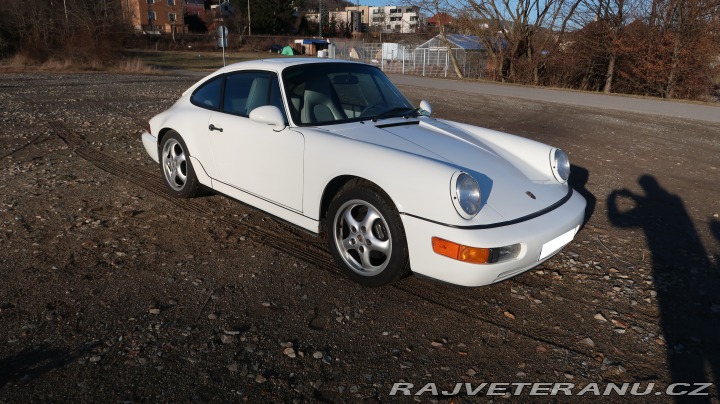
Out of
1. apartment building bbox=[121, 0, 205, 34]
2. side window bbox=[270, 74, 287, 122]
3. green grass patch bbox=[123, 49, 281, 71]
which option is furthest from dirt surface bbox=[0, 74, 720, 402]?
apartment building bbox=[121, 0, 205, 34]

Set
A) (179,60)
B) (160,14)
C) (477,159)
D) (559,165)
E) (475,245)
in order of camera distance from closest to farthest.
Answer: (475,245) < (477,159) < (559,165) < (179,60) < (160,14)

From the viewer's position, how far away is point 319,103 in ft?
13.4

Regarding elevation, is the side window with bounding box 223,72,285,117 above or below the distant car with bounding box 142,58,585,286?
above

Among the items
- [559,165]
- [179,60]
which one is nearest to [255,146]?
[559,165]

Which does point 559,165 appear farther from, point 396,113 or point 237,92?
point 237,92

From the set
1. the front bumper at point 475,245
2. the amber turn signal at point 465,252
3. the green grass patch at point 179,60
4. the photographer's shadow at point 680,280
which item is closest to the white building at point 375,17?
the green grass patch at point 179,60

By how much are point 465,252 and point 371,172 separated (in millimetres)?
811

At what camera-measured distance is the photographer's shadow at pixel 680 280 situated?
9.18 ft

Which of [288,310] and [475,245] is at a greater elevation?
[475,245]

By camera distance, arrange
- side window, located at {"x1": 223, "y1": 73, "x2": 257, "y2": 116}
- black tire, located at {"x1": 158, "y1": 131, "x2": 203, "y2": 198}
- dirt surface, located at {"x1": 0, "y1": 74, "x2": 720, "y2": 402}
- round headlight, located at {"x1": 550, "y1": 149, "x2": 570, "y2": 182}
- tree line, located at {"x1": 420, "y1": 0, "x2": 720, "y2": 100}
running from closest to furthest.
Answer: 1. dirt surface, located at {"x1": 0, "y1": 74, "x2": 720, "y2": 402}
2. round headlight, located at {"x1": 550, "y1": 149, "x2": 570, "y2": 182}
3. side window, located at {"x1": 223, "y1": 73, "x2": 257, "y2": 116}
4. black tire, located at {"x1": 158, "y1": 131, "x2": 203, "y2": 198}
5. tree line, located at {"x1": 420, "y1": 0, "x2": 720, "y2": 100}

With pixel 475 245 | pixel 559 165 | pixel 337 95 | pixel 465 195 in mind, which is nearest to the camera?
pixel 475 245

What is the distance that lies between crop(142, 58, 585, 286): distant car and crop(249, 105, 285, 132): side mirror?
1 centimetres

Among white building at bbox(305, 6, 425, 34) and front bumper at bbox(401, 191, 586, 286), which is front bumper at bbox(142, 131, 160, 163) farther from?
white building at bbox(305, 6, 425, 34)

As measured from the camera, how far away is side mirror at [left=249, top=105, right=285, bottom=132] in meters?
3.80
